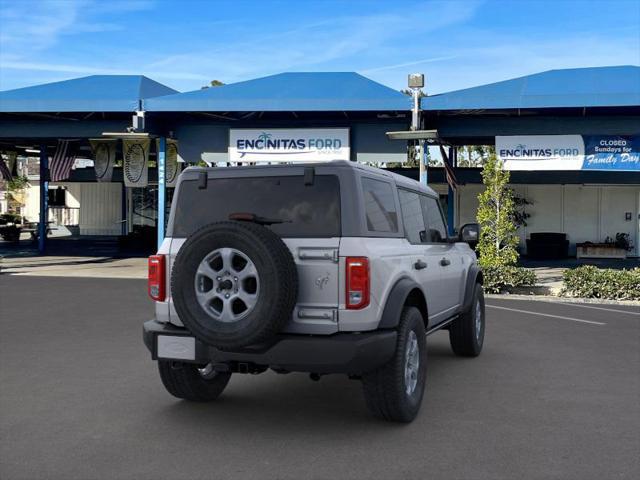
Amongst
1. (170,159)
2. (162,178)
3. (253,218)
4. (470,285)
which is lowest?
(470,285)

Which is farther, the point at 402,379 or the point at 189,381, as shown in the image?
the point at 189,381

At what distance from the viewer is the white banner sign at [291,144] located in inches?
829

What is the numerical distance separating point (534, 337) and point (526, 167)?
1131 cm

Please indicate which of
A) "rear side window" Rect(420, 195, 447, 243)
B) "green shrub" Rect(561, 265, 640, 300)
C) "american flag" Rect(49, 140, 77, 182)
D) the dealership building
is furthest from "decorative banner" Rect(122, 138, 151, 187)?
"rear side window" Rect(420, 195, 447, 243)

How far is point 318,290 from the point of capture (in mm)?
4871

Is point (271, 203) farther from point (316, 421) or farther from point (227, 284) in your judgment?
point (316, 421)

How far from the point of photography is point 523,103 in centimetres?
1886

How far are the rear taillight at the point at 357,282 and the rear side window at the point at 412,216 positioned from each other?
4.03ft

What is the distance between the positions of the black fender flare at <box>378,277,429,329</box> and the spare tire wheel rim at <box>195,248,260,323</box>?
0.99 metres

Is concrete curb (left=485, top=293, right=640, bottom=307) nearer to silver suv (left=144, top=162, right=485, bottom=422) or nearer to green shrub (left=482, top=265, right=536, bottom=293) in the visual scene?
green shrub (left=482, top=265, right=536, bottom=293)

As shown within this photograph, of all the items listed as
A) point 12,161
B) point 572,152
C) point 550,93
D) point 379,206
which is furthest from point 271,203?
point 12,161

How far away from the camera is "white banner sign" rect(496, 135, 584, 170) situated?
19984 millimetres

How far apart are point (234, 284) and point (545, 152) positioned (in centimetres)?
1710

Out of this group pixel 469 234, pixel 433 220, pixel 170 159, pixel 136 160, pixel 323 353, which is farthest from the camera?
pixel 136 160
